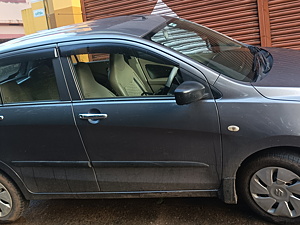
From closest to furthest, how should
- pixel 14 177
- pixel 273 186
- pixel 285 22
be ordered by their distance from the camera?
pixel 273 186
pixel 14 177
pixel 285 22

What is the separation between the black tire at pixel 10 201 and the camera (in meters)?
3.09

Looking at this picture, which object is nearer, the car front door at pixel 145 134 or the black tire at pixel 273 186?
the black tire at pixel 273 186

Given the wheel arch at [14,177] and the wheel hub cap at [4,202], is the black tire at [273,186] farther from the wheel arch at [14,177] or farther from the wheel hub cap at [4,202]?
the wheel hub cap at [4,202]

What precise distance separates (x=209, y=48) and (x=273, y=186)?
1.35 metres

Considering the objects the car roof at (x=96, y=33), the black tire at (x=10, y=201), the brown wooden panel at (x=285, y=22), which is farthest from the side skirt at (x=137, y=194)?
the brown wooden panel at (x=285, y=22)

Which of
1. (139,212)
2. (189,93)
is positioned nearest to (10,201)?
(139,212)

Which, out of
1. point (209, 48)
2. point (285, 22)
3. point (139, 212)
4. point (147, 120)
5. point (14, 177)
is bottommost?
point (139, 212)

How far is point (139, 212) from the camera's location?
10.1 feet

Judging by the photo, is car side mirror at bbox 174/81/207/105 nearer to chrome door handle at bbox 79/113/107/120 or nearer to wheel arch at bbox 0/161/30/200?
chrome door handle at bbox 79/113/107/120

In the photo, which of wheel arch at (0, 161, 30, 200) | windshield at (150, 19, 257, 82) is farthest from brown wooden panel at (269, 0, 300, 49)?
wheel arch at (0, 161, 30, 200)

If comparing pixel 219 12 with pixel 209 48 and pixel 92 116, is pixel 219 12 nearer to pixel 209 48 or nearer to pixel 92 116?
pixel 209 48

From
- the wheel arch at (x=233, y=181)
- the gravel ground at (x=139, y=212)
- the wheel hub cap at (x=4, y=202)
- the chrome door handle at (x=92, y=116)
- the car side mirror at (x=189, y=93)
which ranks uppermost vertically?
the car side mirror at (x=189, y=93)

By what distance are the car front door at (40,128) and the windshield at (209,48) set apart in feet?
3.23

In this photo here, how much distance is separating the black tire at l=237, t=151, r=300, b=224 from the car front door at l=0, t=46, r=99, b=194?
1.30 m
